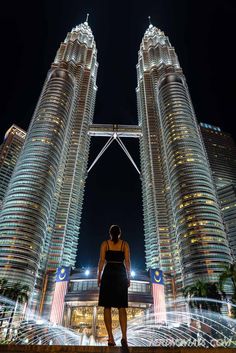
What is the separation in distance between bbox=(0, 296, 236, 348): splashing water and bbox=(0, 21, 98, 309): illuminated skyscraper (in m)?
25.4

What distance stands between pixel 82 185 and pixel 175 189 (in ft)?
189

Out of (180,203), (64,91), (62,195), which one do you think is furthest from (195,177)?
(64,91)

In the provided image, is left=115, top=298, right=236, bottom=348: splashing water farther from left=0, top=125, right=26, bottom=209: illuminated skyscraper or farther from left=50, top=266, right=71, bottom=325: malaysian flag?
left=0, top=125, right=26, bottom=209: illuminated skyscraper

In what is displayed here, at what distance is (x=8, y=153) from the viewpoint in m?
186

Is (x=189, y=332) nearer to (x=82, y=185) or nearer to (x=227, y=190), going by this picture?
(x=82, y=185)

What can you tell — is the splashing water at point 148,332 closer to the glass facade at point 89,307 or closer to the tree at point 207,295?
the tree at point 207,295

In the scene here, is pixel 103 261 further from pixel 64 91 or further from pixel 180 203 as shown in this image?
pixel 64 91

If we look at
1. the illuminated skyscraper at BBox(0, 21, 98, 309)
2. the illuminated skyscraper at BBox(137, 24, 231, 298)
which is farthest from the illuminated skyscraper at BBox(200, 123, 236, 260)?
the illuminated skyscraper at BBox(0, 21, 98, 309)

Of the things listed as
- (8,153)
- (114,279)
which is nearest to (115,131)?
(8,153)

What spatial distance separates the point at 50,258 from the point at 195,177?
77614mm

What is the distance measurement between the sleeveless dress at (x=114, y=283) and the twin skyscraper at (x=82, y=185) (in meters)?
104

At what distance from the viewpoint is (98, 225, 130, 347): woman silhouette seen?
248 inches

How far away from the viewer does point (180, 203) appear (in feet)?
396

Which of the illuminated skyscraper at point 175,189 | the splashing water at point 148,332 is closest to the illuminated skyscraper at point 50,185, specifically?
the splashing water at point 148,332
